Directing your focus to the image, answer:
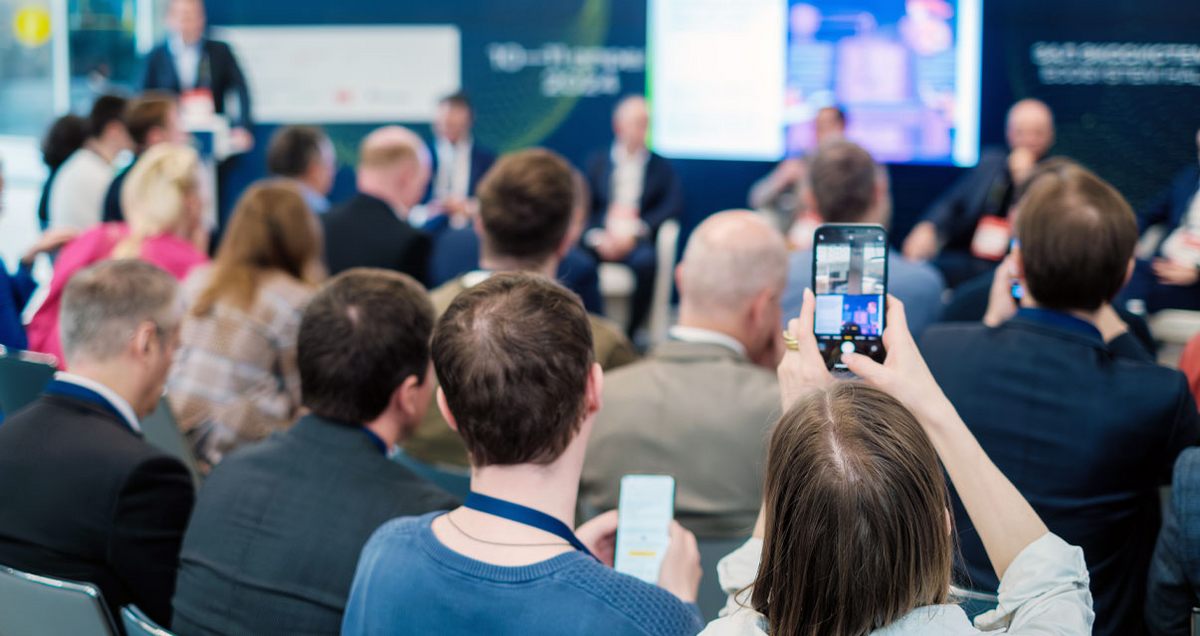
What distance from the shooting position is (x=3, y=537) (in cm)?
231

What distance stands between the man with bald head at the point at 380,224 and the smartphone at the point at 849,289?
3.44 m

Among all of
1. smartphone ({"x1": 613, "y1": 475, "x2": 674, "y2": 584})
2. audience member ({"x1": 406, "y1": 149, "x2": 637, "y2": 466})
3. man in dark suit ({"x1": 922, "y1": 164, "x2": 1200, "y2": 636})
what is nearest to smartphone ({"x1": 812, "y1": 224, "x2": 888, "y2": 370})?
smartphone ({"x1": 613, "y1": 475, "x2": 674, "y2": 584})

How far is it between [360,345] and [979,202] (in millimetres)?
5684

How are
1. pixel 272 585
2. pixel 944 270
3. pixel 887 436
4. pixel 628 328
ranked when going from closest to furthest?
pixel 887 436 → pixel 272 585 → pixel 944 270 → pixel 628 328

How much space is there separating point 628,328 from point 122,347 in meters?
5.31

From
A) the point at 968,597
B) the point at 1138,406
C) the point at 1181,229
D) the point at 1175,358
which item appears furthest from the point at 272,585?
the point at 1181,229

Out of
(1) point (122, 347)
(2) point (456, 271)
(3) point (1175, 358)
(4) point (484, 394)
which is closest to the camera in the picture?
(4) point (484, 394)

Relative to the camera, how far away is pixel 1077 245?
7.87 ft

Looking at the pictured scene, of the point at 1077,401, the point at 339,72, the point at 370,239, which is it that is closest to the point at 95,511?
the point at 1077,401

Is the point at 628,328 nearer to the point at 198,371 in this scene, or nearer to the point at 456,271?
the point at 456,271

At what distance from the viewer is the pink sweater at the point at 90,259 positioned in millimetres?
4129

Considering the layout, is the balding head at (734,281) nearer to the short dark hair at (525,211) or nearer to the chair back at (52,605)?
the short dark hair at (525,211)

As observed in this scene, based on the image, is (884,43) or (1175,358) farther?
(884,43)

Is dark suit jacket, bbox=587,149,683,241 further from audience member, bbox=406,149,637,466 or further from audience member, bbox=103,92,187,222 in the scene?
audience member, bbox=406,149,637,466
